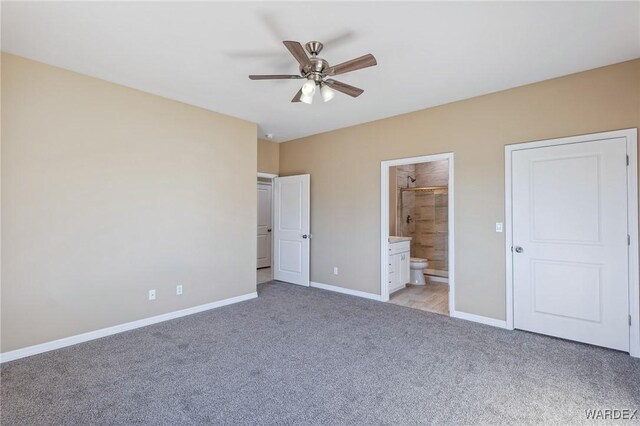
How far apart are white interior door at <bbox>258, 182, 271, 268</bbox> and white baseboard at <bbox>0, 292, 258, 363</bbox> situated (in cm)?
288

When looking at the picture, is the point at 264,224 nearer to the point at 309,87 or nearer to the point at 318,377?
the point at 309,87

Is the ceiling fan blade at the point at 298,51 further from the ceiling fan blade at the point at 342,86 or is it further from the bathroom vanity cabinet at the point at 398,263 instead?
the bathroom vanity cabinet at the point at 398,263

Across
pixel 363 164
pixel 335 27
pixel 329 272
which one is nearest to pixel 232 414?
pixel 335 27

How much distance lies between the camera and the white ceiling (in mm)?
2109

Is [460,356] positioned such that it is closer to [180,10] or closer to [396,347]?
[396,347]

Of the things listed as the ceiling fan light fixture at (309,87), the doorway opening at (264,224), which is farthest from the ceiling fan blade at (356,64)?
the doorway opening at (264,224)

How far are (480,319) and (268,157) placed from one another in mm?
4268

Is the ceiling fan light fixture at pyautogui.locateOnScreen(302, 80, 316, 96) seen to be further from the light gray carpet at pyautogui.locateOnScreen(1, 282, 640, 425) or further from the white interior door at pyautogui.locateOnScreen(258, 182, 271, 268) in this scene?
the white interior door at pyautogui.locateOnScreen(258, 182, 271, 268)

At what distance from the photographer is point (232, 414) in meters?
1.94

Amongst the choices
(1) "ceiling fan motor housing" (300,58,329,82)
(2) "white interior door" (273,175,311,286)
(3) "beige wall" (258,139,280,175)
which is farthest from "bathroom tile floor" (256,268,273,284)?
(1) "ceiling fan motor housing" (300,58,329,82)

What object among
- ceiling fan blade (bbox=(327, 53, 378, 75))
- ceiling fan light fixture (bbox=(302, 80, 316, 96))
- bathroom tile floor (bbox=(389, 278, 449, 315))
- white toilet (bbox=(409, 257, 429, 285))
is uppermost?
ceiling fan blade (bbox=(327, 53, 378, 75))

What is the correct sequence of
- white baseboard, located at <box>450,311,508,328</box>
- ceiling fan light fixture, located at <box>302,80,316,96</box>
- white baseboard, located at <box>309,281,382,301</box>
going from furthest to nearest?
1. white baseboard, located at <box>309,281,382,301</box>
2. white baseboard, located at <box>450,311,508,328</box>
3. ceiling fan light fixture, located at <box>302,80,316,96</box>

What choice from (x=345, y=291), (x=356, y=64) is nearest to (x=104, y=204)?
(x=356, y=64)

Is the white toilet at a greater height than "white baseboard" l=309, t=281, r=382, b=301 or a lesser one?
greater
